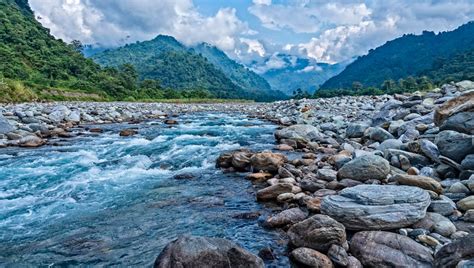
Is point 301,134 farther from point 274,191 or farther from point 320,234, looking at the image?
point 320,234

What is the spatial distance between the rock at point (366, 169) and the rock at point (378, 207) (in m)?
2.02

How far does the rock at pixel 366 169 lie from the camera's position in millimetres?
8875

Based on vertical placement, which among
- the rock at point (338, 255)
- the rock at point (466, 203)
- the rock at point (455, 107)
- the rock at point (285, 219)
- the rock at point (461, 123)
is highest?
the rock at point (455, 107)

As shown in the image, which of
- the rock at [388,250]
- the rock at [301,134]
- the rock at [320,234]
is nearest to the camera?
the rock at [388,250]

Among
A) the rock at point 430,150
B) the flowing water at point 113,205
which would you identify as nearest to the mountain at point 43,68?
Result: the flowing water at point 113,205

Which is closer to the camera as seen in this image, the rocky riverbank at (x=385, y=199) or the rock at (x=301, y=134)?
the rocky riverbank at (x=385, y=199)

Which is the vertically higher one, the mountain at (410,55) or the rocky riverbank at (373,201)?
the mountain at (410,55)

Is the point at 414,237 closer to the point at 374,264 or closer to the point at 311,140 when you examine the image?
the point at 374,264

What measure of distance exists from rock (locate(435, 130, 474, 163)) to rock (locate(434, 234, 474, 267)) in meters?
4.72

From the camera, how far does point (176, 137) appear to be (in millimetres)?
19844

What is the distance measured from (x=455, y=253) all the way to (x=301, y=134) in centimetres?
1265

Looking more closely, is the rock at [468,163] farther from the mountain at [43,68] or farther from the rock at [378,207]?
the mountain at [43,68]

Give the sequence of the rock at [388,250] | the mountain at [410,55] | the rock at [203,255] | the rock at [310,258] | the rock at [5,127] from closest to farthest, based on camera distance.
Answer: the rock at [203,255]
the rock at [388,250]
the rock at [310,258]
the rock at [5,127]
the mountain at [410,55]

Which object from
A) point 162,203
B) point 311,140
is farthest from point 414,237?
point 311,140
